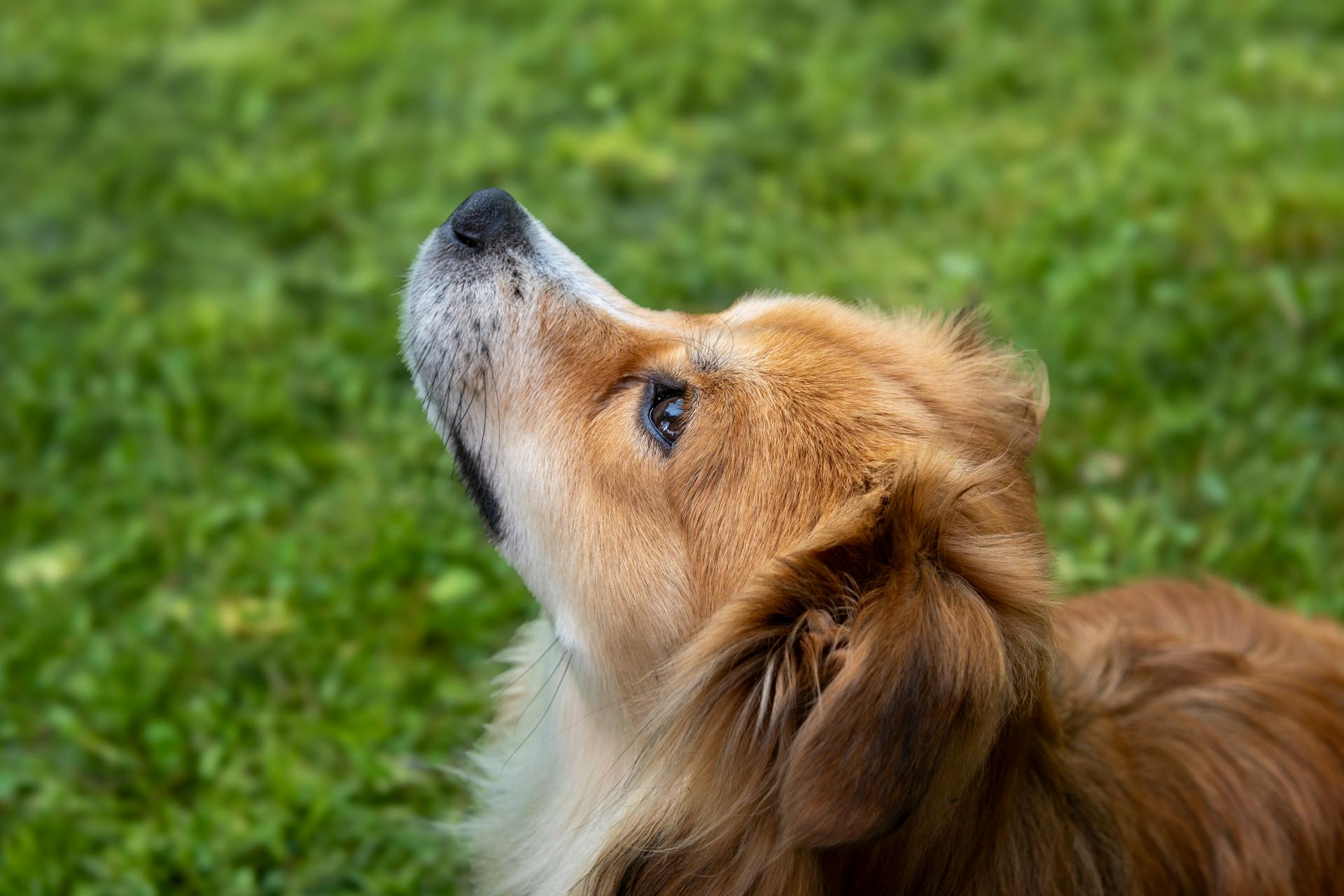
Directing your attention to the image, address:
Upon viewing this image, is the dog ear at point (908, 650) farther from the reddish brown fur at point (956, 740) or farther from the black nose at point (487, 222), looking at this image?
the black nose at point (487, 222)

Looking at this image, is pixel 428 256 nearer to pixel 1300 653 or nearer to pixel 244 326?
pixel 244 326

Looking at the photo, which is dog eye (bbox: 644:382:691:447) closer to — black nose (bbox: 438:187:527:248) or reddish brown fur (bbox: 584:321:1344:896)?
reddish brown fur (bbox: 584:321:1344:896)

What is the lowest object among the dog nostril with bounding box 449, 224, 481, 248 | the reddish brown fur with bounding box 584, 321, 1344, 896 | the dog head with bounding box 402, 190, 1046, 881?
the reddish brown fur with bounding box 584, 321, 1344, 896

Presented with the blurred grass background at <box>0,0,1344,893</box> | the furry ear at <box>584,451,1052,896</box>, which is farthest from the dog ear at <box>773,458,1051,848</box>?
the blurred grass background at <box>0,0,1344,893</box>

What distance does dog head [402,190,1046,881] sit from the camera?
1963 mm

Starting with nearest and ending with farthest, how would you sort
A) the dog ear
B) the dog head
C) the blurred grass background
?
the dog ear, the dog head, the blurred grass background

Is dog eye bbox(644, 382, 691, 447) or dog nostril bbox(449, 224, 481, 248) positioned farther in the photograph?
dog nostril bbox(449, 224, 481, 248)

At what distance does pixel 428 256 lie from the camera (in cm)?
307

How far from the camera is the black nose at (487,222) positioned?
3008 millimetres

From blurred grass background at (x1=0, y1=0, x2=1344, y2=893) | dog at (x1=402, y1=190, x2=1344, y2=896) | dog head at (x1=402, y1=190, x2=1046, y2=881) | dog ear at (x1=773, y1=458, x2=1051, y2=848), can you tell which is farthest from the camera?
blurred grass background at (x1=0, y1=0, x2=1344, y2=893)

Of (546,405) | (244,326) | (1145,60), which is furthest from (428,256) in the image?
(1145,60)

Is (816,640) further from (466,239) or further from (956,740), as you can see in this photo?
(466,239)

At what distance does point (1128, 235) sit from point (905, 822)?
3629 mm

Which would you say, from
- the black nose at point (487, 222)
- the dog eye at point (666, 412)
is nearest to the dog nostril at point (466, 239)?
the black nose at point (487, 222)
